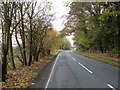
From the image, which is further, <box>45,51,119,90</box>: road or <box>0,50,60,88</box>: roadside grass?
<box>0,50,60,88</box>: roadside grass

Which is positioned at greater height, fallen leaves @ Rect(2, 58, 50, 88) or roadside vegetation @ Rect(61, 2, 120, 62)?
roadside vegetation @ Rect(61, 2, 120, 62)

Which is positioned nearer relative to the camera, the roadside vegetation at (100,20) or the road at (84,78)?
the road at (84,78)

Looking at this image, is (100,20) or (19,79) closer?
(19,79)

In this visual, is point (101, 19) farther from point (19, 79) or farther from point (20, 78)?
point (19, 79)

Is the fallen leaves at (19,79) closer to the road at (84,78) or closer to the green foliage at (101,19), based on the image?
the road at (84,78)

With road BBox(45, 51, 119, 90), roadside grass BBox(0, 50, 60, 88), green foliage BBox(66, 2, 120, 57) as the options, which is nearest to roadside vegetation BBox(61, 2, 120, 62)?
green foliage BBox(66, 2, 120, 57)

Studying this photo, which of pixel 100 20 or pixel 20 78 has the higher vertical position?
pixel 100 20

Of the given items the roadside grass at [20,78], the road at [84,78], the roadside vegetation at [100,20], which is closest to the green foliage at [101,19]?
the roadside vegetation at [100,20]

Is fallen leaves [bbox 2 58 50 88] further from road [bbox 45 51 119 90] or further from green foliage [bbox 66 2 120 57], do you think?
green foliage [bbox 66 2 120 57]

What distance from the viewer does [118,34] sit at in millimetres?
16203

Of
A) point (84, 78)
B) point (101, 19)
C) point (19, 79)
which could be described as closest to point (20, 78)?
point (19, 79)

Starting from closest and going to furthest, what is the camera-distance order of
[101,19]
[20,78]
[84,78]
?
[84,78] → [20,78] → [101,19]

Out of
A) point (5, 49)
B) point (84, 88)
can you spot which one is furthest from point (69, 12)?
point (84, 88)

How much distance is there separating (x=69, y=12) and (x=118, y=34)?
10.9 m
